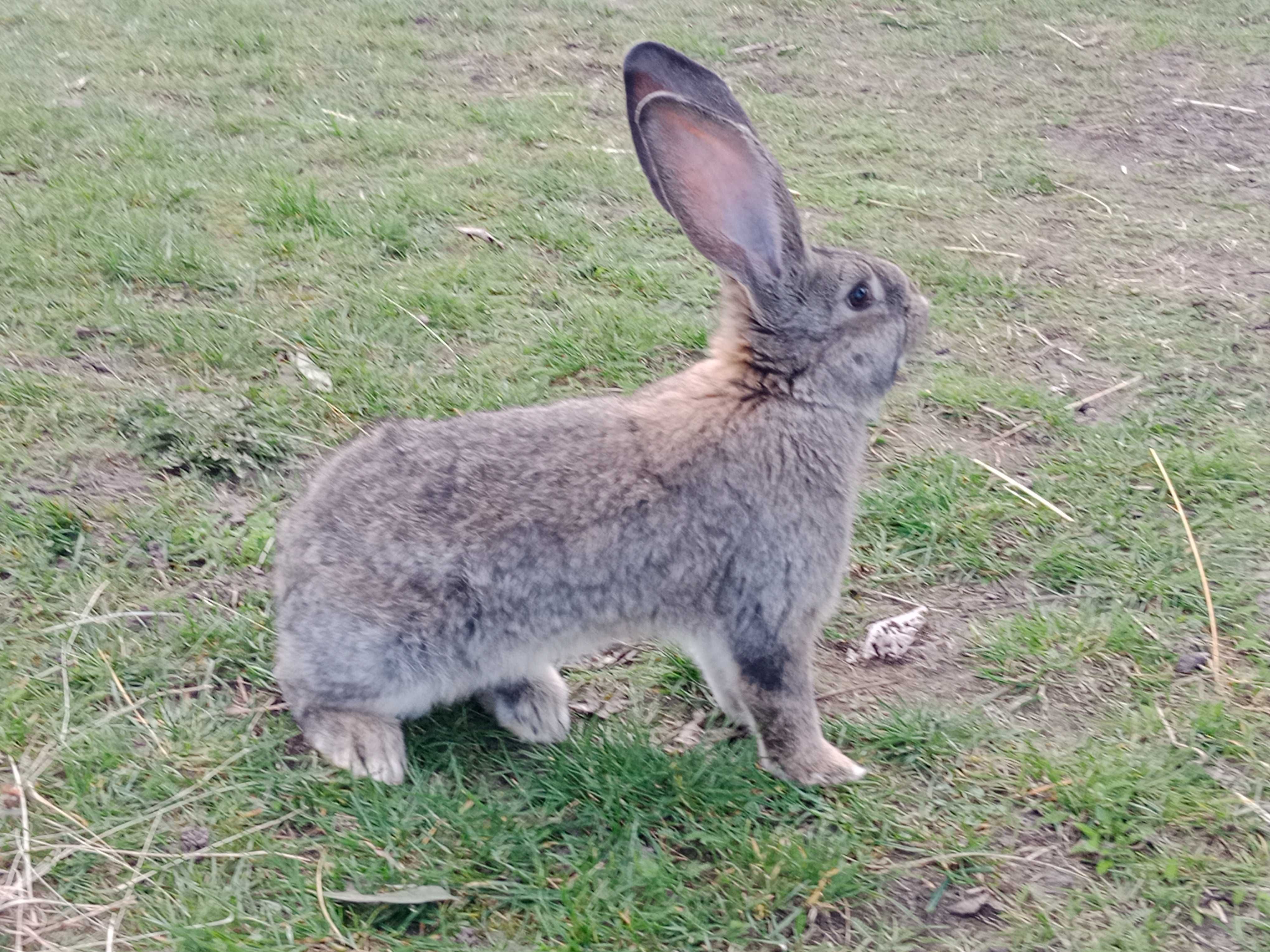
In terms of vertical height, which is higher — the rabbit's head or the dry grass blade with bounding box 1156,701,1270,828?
the rabbit's head

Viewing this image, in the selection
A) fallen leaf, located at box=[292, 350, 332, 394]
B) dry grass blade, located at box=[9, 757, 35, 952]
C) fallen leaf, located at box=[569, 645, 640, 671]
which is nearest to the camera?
dry grass blade, located at box=[9, 757, 35, 952]

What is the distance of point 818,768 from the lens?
294 centimetres

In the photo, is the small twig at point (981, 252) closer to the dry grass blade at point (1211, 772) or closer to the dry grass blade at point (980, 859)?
the dry grass blade at point (1211, 772)

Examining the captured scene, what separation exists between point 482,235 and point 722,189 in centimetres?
287

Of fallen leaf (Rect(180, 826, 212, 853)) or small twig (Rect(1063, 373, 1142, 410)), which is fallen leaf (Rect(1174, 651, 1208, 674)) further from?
fallen leaf (Rect(180, 826, 212, 853))

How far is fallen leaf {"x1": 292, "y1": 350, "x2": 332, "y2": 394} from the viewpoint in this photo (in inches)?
172

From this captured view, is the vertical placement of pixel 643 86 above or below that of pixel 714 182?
above

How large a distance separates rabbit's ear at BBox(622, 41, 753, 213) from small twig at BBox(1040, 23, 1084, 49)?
673cm

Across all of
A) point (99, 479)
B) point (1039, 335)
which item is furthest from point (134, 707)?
point (1039, 335)

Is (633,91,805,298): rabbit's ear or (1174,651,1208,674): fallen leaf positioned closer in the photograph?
(633,91,805,298): rabbit's ear

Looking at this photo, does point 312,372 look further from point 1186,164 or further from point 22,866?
point 1186,164

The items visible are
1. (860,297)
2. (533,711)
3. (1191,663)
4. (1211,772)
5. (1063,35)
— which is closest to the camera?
(1211,772)

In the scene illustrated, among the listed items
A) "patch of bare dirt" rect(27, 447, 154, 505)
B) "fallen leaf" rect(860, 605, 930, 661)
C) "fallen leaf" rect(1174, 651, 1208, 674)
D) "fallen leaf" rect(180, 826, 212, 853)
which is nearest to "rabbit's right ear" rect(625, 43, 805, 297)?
"fallen leaf" rect(860, 605, 930, 661)

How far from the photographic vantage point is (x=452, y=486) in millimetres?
2820
